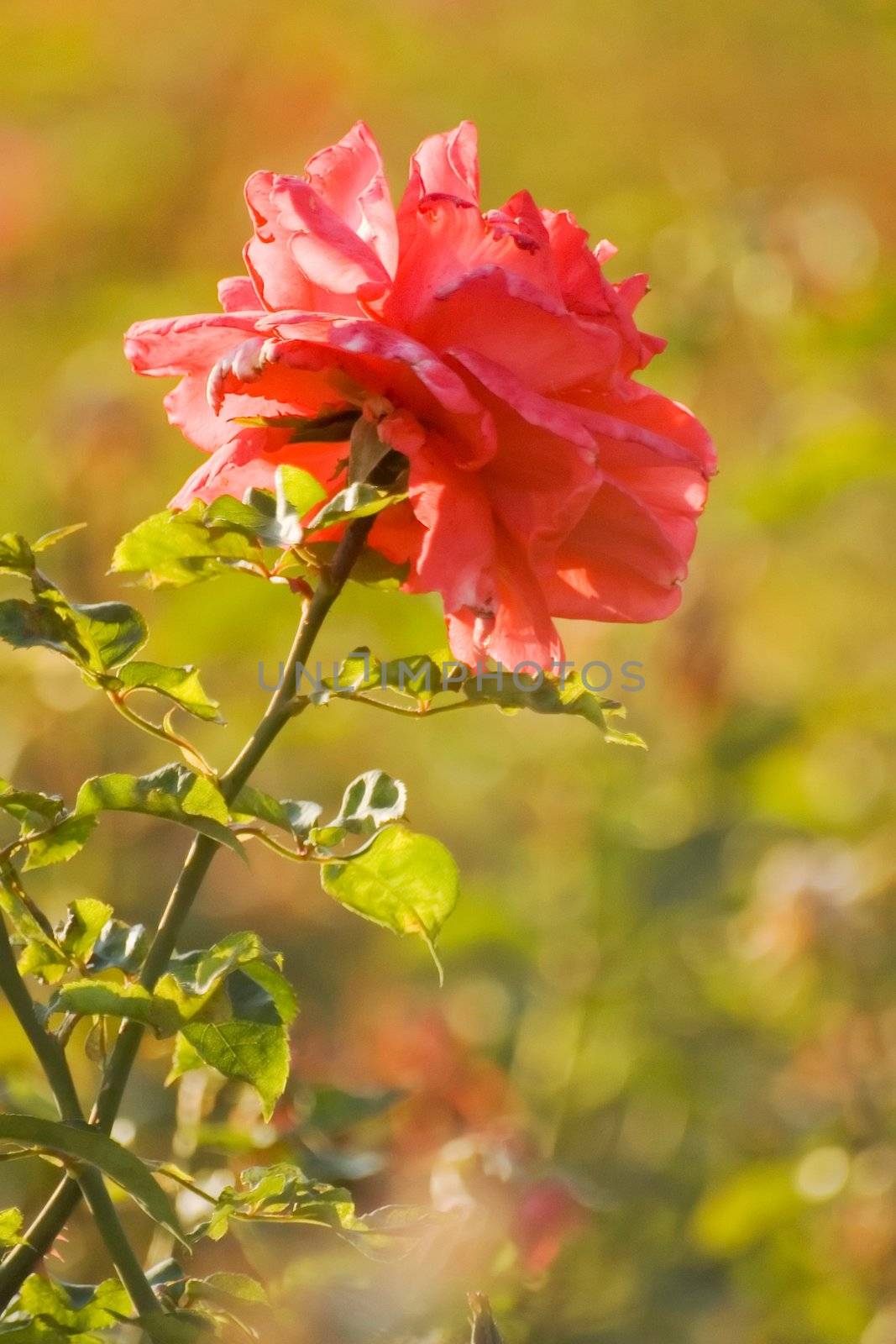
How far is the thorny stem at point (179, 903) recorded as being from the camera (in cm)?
43

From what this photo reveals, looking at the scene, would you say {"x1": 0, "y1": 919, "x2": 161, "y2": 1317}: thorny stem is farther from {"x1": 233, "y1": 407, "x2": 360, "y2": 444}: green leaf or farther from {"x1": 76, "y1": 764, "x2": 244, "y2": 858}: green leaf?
{"x1": 233, "y1": 407, "x2": 360, "y2": 444}: green leaf

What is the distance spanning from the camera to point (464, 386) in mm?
422

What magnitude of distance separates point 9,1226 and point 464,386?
0.28 metres

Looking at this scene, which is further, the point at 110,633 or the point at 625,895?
the point at 625,895

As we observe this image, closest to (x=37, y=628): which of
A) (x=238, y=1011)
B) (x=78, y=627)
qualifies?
(x=78, y=627)

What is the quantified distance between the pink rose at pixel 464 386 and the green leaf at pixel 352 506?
19 mm

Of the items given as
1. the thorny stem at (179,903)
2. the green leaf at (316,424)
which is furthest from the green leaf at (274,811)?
the green leaf at (316,424)

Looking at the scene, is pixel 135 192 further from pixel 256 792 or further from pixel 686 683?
pixel 256 792

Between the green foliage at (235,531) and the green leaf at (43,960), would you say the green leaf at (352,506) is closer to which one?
the green foliage at (235,531)

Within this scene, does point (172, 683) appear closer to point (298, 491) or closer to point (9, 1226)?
point (298, 491)

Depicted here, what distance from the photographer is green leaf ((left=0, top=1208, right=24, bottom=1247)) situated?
0.43 meters

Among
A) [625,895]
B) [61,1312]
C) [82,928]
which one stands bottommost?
[625,895]

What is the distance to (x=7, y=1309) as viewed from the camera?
44 centimetres

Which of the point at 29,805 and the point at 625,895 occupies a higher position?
the point at 29,805
